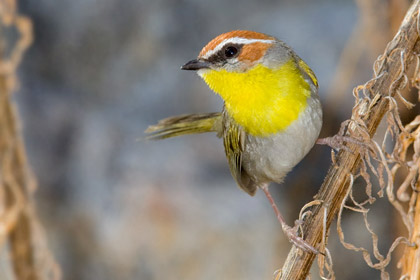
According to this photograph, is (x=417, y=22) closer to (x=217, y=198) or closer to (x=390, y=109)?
(x=390, y=109)

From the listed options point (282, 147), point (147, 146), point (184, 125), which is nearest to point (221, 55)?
point (282, 147)

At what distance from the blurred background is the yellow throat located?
3.86 feet

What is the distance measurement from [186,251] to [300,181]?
0.65 metres

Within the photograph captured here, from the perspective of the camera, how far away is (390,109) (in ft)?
3.54

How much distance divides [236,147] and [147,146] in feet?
3.83

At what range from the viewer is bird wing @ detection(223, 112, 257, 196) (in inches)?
66.3

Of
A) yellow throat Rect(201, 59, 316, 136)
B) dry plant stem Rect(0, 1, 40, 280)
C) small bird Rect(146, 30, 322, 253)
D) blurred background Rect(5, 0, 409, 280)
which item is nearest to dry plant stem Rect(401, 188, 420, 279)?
small bird Rect(146, 30, 322, 253)

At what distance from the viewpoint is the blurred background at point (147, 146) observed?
2725 mm

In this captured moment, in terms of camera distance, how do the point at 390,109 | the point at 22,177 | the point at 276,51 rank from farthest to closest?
the point at 276,51 → the point at 22,177 → the point at 390,109

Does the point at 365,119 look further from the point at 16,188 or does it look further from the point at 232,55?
the point at 16,188

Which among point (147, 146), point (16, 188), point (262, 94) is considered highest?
point (262, 94)

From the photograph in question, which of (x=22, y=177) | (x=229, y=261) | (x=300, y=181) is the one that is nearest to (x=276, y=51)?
(x=22, y=177)

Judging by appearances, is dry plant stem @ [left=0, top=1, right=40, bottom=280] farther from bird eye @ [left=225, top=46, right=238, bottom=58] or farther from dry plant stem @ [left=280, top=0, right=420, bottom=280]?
dry plant stem @ [left=280, top=0, right=420, bottom=280]

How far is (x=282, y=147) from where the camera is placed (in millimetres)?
1640
